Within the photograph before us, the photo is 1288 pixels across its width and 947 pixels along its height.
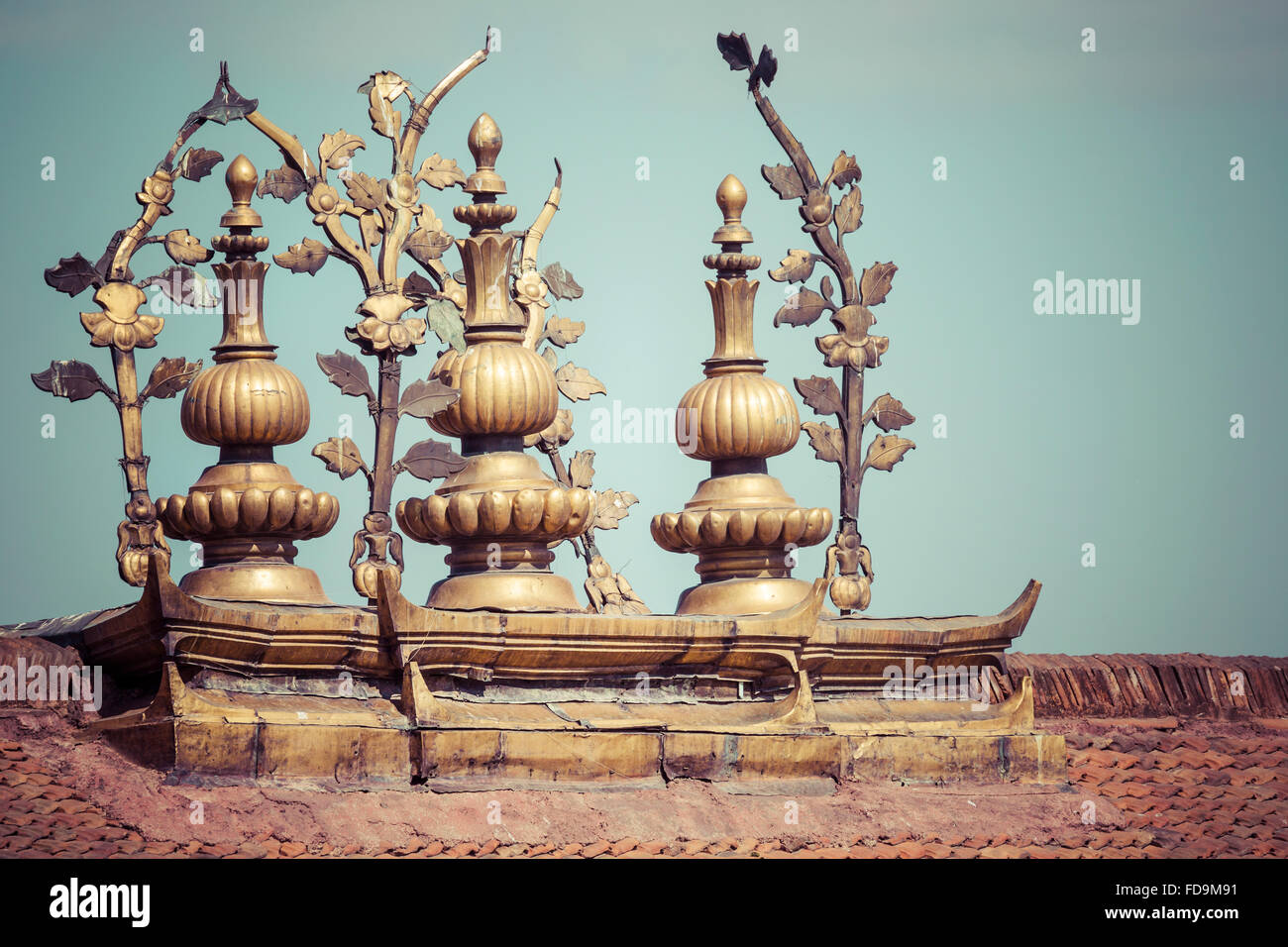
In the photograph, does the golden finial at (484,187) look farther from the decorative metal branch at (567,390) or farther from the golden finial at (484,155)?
the decorative metal branch at (567,390)

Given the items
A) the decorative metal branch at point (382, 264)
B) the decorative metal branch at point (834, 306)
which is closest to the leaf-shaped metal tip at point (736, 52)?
the decorative metal branch at point (834, 306)

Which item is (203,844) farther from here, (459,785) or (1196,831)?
(1196,831)

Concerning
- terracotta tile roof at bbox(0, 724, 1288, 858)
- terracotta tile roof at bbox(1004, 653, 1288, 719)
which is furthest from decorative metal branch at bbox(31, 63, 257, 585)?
terracotta tile roof at bbox(1004, 653, 1288, 719)

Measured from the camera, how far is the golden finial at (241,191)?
14664 millimetres

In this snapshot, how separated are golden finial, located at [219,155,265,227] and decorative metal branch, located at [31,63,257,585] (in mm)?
553

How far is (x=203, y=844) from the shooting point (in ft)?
38.3

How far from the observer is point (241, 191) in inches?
581

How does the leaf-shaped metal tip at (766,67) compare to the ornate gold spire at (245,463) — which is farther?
the leaf-shaped metal tip at (766,67)

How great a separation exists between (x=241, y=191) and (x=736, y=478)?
3788mm

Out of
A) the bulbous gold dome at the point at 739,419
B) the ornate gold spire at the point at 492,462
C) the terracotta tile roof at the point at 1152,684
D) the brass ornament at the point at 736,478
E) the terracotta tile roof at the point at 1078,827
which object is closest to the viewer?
the terracotta tile roof at the point at 1078,827

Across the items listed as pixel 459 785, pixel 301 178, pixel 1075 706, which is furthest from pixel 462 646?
pixel 1075 706

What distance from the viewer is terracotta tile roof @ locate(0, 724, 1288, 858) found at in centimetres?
1165

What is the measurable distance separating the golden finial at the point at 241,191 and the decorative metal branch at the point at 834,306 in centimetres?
390

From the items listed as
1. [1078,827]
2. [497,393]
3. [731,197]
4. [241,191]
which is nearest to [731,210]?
[731,197]
